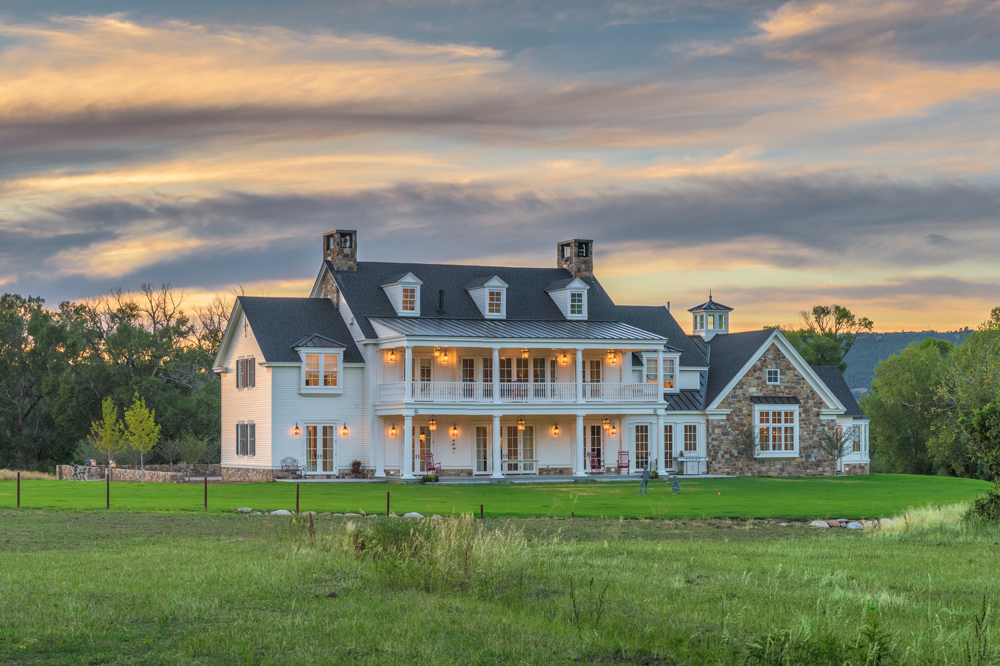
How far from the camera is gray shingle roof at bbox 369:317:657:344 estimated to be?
42531mm

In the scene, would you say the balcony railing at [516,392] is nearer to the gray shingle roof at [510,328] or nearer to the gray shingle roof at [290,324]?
the gray shingle roof at [510,328]

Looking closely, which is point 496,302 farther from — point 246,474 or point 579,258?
point 246,474

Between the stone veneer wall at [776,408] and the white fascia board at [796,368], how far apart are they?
7.8 inches

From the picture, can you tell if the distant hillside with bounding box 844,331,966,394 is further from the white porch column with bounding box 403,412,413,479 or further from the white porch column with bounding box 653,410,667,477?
the white porch column with bounding box 403,412,413,479

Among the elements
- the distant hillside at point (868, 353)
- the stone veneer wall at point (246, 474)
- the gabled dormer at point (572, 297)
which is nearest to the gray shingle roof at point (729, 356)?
the gabled dormer at point (572, 297)

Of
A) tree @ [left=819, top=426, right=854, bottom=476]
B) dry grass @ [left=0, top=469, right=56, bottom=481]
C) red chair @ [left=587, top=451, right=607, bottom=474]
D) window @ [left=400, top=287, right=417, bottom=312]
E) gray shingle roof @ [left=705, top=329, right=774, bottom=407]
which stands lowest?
dry grass @ [left=0, top=469, right=56, bottom=481]

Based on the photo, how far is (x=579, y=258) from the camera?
169ft

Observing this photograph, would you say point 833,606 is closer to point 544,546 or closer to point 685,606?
point 685,606

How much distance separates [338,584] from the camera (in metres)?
13.1

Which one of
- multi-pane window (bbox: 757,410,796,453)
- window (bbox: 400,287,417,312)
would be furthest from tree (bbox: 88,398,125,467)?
multi-pane window (bbox: 757,410,796,453)

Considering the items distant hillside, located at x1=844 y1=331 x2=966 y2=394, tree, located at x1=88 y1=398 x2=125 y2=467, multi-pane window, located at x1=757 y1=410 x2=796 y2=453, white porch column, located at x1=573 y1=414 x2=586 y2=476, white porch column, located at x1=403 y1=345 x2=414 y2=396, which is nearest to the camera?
white porch column, located at x1=403 y1=345 x2=414 y2=396

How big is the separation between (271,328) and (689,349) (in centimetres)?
1853

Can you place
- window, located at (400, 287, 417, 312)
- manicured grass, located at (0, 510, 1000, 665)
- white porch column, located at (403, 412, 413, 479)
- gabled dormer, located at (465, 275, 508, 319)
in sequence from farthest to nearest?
gabled dormer, located at (465, 275, 508, 319), window, located at (400, 287, 417, 312), white porch column, located at (403, 412, 413, 479), manicured grass, located at (0, 510, 1000, 665)

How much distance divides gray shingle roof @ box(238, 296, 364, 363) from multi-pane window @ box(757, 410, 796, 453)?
17.4m
